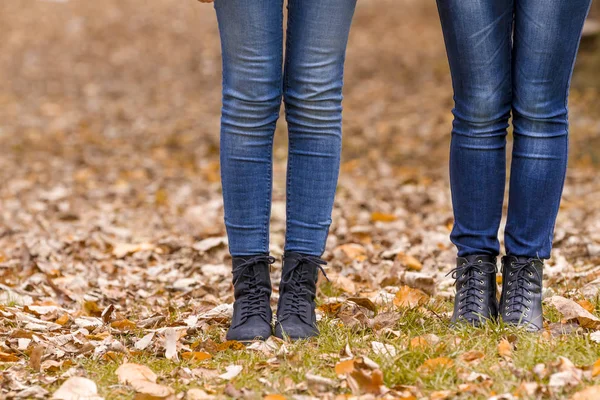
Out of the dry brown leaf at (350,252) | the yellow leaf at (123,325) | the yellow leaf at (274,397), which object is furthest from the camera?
the dry brown leaf at (350,252)

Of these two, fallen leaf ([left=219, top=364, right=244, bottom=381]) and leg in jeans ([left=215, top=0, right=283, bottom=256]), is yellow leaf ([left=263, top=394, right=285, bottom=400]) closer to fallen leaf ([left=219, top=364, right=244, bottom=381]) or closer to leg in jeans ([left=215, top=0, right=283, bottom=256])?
fallen leaf ([left=219, top=364, right=244, bottom=381])

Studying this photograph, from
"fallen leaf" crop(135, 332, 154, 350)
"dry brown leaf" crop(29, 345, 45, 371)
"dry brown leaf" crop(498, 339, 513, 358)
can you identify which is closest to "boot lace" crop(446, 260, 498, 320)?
"dry brown leaf" crop(498, 339, 513, 358)

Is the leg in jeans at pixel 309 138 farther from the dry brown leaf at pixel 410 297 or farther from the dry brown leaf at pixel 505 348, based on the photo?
the dry brown leaf at pixel 505 348

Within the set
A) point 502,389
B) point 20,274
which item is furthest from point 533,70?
point 20,274

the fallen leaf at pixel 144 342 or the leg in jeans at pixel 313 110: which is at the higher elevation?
the leg in jeans at pixel 313 110

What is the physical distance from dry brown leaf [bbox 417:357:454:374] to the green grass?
1cm

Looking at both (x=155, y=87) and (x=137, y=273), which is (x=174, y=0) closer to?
(x=155, y=87)

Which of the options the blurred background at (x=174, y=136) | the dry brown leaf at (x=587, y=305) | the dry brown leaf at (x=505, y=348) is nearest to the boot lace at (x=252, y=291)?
the dry brown leaf at (x=505, y=348)

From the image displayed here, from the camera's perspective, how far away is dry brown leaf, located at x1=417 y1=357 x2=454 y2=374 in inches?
83.2

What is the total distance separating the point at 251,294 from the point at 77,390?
26.0 inches

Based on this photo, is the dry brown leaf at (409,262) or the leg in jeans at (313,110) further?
the dry brown leaf at (409,262)

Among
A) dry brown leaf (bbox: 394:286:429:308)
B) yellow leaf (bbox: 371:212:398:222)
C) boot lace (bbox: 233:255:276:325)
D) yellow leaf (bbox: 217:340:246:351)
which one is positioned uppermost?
boot lace (bbox: 233:255:276:325)

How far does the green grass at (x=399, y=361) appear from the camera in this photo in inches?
81.6

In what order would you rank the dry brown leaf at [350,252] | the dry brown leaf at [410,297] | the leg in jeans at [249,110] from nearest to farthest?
the leg in jeans at [249,110] → the dry brown leaf at [410,297] → the dry brown leaf at [350,252]
